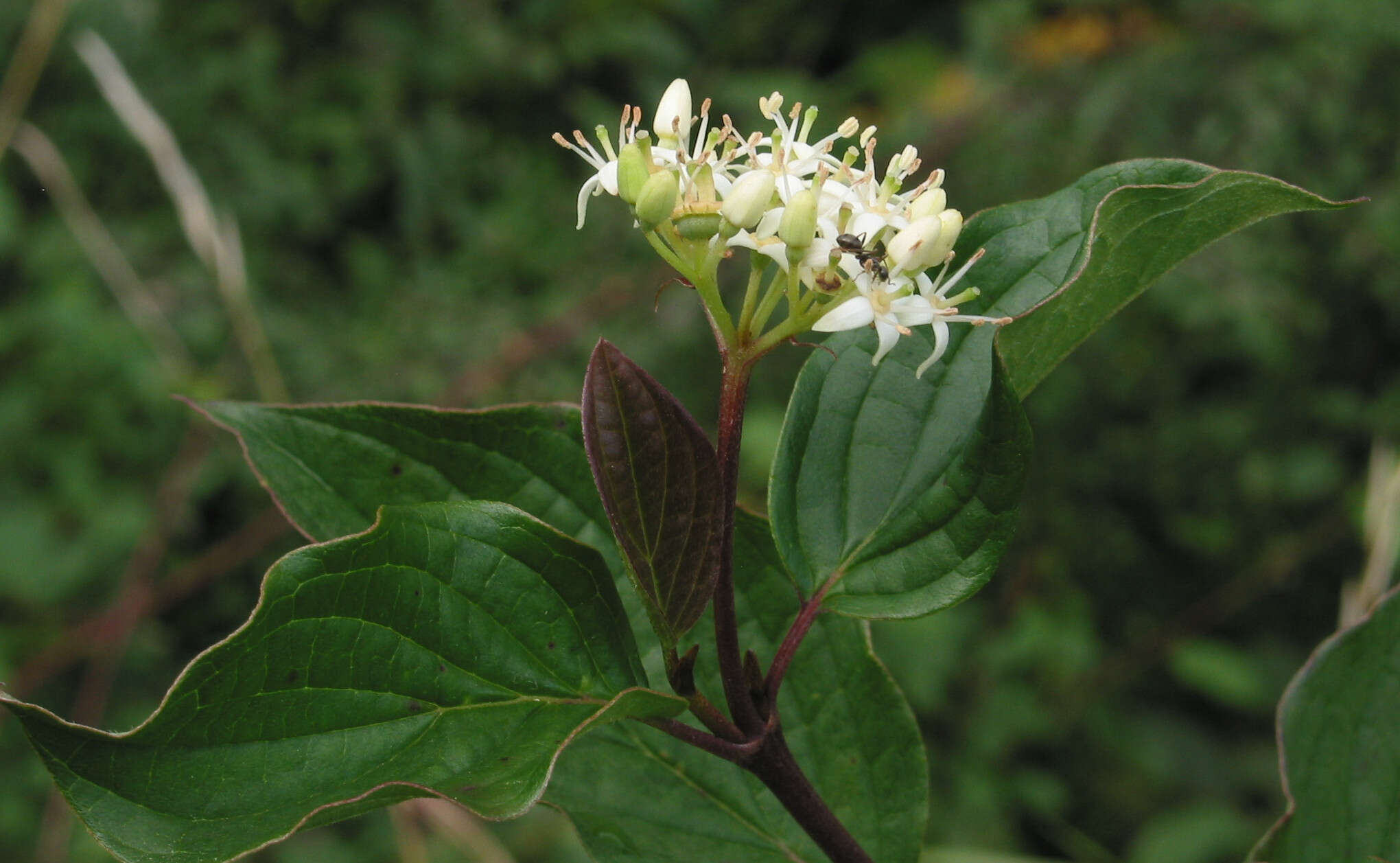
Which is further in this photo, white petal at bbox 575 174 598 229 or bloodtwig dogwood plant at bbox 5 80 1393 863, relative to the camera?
white petal at bbox 575 174 598 229

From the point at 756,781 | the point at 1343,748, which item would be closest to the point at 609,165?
the point at 756,781

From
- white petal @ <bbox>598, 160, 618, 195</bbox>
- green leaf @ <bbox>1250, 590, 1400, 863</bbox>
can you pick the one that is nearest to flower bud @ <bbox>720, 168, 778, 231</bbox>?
white petal @ <bbox>598, 160, 618, 195</bbox>

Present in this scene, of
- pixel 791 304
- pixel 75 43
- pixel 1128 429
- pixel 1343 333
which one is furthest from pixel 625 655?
pixel 75 43

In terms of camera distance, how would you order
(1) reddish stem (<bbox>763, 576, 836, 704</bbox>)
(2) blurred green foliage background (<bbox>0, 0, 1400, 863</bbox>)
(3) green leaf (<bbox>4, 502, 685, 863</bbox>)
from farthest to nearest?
(2) blurred green foliage background (<bbox>0, 0, 1400, 863</bbox>), (1) reddish stem (<bbox>763, 576, 836, 704</bbox>), (3) green leaf (<bbox>4, 502, 685, 863</bbox>)

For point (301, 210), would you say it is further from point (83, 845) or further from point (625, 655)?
point (625, 655)

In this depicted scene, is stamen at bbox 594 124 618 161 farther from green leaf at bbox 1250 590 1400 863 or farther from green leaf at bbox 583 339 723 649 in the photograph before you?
green leaf at bbox 1250 590 1400 863

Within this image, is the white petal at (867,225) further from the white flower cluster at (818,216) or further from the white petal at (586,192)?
the white petal at (586,192)

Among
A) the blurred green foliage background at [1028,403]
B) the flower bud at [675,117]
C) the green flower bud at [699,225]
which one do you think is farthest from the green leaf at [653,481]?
the blurred green foliage background at [1028,403]
